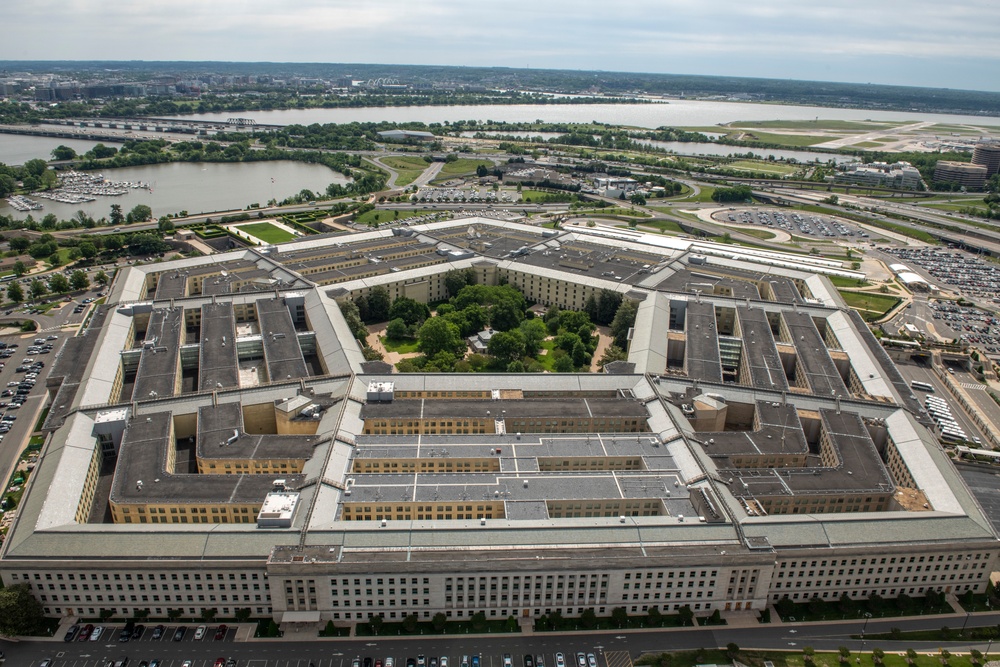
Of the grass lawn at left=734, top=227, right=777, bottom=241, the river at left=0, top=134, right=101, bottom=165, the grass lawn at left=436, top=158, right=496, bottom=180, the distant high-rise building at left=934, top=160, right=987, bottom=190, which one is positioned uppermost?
the distant high-rise building at left=934, top=160, right=987, bottom=190

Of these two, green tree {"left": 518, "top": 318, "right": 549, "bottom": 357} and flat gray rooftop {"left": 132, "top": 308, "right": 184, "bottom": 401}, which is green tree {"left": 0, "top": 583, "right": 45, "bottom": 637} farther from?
green tree {"left": 518, "top": 318, "right": 549, "bottom": 357}

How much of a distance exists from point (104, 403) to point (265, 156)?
151m

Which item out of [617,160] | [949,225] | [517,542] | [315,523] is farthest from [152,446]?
[617,160]

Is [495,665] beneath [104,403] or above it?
beneath

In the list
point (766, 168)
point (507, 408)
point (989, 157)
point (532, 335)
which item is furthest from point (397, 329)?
point (989, 157)

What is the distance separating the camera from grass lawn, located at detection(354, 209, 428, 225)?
121325 millimetres

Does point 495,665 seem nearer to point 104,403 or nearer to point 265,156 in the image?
point 104,403

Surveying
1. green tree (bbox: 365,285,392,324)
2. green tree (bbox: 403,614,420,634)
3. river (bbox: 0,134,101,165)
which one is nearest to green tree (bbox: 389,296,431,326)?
green tree (bbox: 365,285,392,324)

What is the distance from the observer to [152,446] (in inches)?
1838

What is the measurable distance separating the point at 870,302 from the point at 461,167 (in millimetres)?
113012

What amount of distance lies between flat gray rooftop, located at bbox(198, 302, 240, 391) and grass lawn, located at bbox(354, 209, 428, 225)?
51.9 metres

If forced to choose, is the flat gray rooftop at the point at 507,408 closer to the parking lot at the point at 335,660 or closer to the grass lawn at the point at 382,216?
the parking lot at the point at 335,660

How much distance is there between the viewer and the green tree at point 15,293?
272 ft

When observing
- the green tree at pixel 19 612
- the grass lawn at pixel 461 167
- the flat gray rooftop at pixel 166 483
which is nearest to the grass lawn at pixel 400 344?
the flat gray rooftop at pixel 166 483
